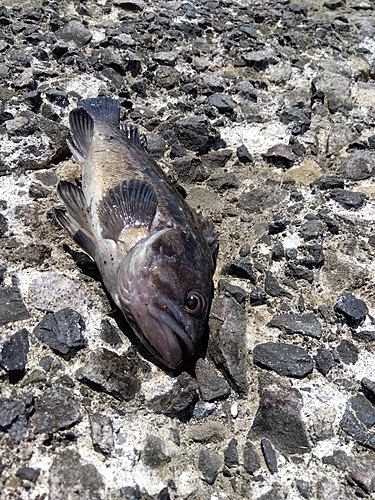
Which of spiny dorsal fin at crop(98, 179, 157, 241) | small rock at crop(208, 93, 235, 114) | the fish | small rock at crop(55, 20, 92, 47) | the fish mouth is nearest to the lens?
the fish mouth

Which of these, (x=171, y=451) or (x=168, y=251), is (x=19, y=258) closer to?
(x=168, y=251)

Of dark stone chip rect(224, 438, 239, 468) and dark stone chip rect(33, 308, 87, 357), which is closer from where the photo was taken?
dark stone chip rect(224, 438, 239, 468)

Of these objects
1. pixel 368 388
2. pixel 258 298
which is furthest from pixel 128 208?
pixel 368 388

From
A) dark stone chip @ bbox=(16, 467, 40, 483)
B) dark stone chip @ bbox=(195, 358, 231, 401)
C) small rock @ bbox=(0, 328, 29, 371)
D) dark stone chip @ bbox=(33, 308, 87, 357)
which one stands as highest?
small rock @ bbox=(0, 328, 29, 371)

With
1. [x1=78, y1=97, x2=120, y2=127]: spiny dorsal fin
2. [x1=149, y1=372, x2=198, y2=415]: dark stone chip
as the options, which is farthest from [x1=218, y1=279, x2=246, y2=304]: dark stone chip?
[x1=78, y1=97, x2=120, y2=127]: spiny dorsal fin

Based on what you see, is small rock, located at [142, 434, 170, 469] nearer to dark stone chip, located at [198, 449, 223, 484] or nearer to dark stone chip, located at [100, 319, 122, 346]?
dark stone chip, located at [198, 449, 223, 484]

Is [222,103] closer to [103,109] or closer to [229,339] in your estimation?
[103,109]

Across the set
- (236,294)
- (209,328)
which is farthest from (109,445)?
(236,294)

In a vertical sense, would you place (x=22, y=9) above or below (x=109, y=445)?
above
